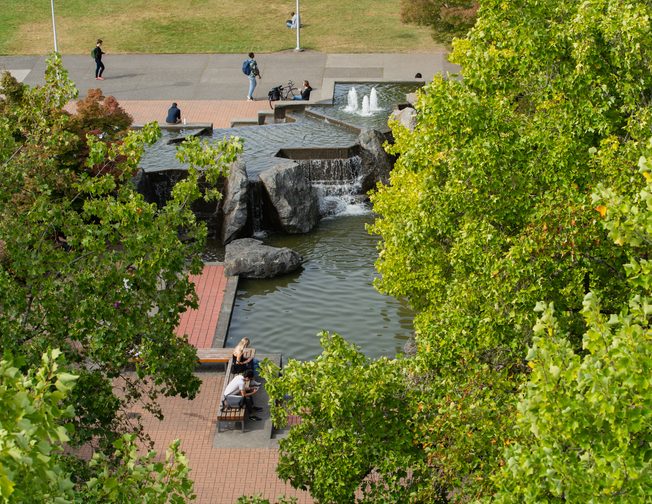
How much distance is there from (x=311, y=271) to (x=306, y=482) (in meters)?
15.3

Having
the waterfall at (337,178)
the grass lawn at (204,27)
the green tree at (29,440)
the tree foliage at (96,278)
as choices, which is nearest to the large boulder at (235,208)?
the waterfall at (337,178)

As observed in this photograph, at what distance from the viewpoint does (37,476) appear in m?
8.19

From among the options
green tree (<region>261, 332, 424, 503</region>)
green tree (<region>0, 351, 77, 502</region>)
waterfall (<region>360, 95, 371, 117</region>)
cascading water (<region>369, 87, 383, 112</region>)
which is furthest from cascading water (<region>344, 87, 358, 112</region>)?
green tree (<region>0, 351, 77, 502</region>)

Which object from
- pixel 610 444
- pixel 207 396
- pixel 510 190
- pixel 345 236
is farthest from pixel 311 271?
pixel 610 444

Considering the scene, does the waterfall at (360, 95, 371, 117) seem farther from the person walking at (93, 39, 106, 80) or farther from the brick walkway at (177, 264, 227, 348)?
the brick walkway at (177, 264, 227, 348)

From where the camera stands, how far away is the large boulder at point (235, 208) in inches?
1208

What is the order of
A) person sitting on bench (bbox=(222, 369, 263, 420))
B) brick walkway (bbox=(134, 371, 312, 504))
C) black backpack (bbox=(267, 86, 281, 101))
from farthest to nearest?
black backpack (bbox=(267, 86, 281, 101)) → person sitting on bench (bbox=(222, 369, 263, 420)) → brick walkway (bbox=(134, 371, 312, 504))

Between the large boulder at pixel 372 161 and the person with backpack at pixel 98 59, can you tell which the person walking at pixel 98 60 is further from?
the large boulder at pixel 372 161

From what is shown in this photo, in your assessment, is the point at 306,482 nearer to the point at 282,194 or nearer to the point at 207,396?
the point at 207,396

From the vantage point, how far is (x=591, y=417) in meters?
9.38

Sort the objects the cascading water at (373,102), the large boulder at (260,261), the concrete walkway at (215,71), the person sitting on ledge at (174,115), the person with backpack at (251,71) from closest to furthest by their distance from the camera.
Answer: the large boulder at (260,261) → the person sitting on ledge at (174,115) → the cascading water at (373,102) → the person with backpack at (251,71) → the concrete walkway at (215,71)

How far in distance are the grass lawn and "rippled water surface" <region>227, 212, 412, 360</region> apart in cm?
2046

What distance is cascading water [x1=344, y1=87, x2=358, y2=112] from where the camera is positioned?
38.9 metres

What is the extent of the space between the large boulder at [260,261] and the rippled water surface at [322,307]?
217 mm
